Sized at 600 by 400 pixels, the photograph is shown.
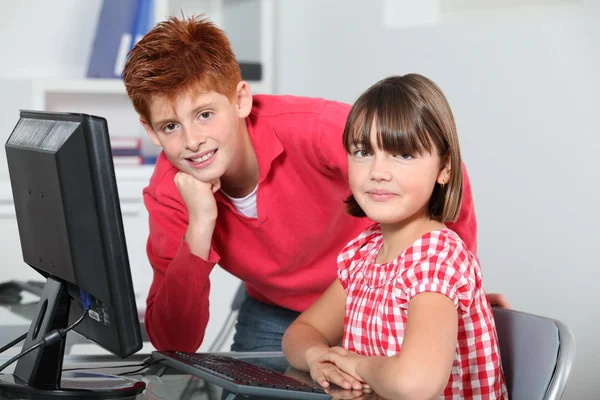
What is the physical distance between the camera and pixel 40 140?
1031mm

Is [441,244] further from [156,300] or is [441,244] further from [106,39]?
[106,39]

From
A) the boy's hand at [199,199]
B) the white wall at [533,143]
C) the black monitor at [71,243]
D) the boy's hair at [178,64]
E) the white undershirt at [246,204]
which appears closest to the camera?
the black monitor at [71,243]

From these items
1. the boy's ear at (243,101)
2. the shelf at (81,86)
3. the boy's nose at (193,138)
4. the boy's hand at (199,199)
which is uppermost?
the boy's ear at (243,101)

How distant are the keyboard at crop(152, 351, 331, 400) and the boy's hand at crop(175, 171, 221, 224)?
0.31 m

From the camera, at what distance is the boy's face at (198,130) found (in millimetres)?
1370

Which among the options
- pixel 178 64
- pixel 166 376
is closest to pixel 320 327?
pixel 166 376

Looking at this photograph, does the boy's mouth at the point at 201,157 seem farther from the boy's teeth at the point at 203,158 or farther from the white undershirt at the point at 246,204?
the white undershirt at the point at 246,204

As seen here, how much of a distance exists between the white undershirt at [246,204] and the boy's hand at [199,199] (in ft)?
0.37

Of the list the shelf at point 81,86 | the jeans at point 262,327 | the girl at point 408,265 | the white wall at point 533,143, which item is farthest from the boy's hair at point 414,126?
the shelf at point 81,86

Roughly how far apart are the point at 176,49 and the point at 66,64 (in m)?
1.90

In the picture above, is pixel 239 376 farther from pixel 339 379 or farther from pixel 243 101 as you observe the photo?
pixel 243 101

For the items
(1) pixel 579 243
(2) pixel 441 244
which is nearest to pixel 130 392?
(2) pixel 441 244

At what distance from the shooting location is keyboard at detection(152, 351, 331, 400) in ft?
3.36

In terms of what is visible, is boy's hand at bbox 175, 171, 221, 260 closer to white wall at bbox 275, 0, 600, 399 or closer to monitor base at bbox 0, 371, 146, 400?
monitor base at bbox 0, 371, 146, 400
